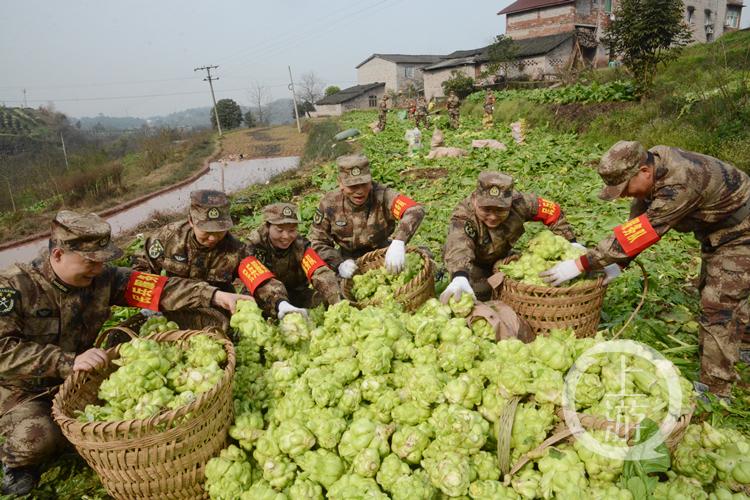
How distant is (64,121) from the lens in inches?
2436

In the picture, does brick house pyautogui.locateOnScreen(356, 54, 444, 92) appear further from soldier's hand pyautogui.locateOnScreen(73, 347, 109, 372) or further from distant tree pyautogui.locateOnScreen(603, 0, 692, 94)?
soldier's hand pyautogui.locateOnScreen(73, 347, 109, 372)

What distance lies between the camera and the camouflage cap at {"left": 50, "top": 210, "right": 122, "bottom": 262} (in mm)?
3406

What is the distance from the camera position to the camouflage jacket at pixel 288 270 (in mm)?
4465

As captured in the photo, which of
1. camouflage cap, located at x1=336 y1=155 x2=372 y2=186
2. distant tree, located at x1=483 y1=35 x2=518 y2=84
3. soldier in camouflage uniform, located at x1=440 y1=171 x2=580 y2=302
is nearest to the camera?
soldier in camouflage uniform, located at x1=440 y1=171 x2=580 y2=302

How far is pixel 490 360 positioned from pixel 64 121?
75196mm

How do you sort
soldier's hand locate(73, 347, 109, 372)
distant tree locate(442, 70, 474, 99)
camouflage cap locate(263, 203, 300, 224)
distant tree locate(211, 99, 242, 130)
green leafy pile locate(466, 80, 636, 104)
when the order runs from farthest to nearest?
distant tree locate(211, 99, 242, 130) → distant tree locate(442, 70, 474, 99) → green leafy pile locate(466, 80, 636, 104) → camouflage cap locate(263, 203, 300, 224) → soldier's hand locate(73, 347, 109, 372)

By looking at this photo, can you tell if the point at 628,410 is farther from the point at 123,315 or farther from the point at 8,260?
the point at 8,260

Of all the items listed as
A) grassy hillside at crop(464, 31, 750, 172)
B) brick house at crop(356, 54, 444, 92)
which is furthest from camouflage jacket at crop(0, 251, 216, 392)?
brick house at crop(356, 54, 444, 92)

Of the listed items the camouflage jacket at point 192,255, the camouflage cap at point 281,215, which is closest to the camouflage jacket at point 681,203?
the camouflage cap at point 281,215

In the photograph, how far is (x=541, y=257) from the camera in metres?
4.64

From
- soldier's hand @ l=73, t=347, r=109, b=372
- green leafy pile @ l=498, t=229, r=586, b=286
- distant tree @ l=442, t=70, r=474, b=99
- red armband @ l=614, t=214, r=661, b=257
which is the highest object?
distant tree @ l=442, t=70, r=474, b=99

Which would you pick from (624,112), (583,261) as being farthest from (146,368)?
(624,112)

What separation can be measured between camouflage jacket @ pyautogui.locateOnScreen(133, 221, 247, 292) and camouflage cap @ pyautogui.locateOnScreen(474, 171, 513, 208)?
8.63 feet

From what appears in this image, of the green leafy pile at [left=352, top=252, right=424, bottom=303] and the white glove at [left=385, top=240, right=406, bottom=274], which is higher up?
the white glove at [left=385, top=240, right=406, bottom=274]
